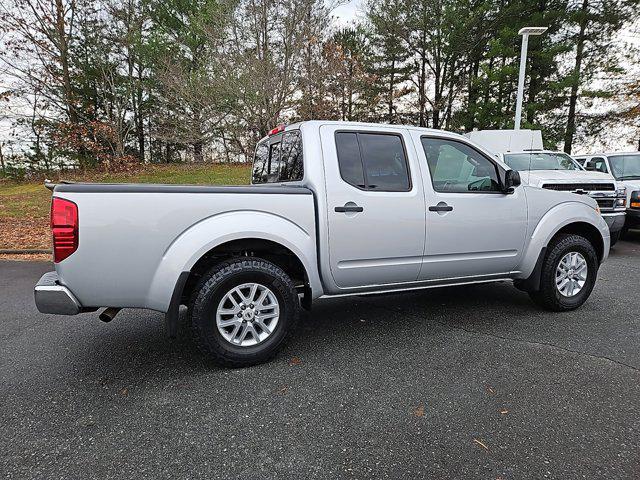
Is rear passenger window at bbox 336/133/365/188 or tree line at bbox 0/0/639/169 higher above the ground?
tree line at bbox 0/0/639/169

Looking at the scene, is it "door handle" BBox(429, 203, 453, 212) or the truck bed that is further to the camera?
"door handle" BBox(429, 203, 453, 212)

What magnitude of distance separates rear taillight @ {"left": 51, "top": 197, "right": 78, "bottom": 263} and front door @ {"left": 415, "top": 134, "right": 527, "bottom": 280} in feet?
8.88

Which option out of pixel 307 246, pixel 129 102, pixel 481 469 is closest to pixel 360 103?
pixel 129 102

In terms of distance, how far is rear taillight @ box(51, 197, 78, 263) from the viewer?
2531mm

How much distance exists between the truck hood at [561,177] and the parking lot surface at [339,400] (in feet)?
12.7

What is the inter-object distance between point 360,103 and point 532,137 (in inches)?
409

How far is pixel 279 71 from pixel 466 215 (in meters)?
12.1

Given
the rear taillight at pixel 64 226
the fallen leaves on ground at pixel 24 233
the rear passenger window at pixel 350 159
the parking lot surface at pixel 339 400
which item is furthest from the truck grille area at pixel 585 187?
the fallen leaves on ground at pixel 24 233

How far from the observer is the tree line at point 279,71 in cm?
1381

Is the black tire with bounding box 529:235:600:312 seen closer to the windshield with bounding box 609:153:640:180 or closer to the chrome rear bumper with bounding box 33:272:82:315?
the chrome rear bumper with bounding box 33:272:82:315

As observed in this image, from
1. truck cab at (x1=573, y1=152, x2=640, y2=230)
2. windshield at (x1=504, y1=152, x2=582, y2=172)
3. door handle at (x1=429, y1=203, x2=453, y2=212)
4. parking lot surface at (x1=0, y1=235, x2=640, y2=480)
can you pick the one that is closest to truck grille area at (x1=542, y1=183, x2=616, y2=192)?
truck cab at (x1=573, y1=152, x2=640, y2=230)

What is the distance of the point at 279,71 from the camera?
13.9m

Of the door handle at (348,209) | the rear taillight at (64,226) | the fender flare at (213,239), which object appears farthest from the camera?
the door handle at (348,209)

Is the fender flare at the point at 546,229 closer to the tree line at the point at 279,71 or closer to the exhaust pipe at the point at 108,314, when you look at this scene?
the exhaust pipe at the point at 108,314
